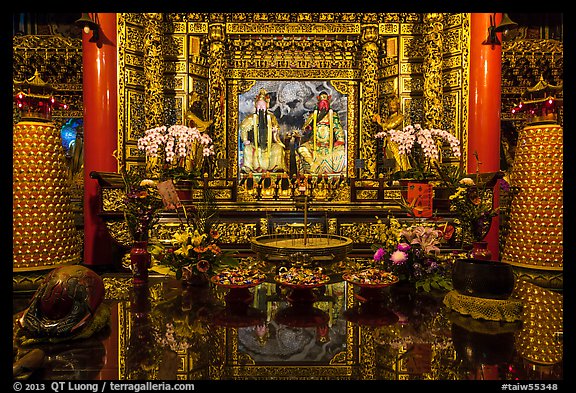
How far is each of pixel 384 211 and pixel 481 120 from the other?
1833mm

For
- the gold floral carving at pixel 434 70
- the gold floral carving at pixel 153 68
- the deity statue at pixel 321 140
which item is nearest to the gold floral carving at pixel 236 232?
the deity statue at pixel 321 140

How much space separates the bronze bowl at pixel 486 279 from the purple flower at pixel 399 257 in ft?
1.42

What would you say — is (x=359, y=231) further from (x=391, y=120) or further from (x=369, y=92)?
(x=369, y=92)

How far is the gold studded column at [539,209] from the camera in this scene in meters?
4.41

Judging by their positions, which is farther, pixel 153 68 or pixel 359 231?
pixel 153 68

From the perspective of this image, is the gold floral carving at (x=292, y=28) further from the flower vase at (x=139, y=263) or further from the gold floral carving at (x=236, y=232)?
the flower vase at (x=139, y=263)

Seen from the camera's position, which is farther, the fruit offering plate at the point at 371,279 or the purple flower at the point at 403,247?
the purple flower at the point at 403,247

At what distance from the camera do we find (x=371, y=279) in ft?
6.67

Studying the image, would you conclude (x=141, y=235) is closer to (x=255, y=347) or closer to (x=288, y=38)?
(x=255, y=347)

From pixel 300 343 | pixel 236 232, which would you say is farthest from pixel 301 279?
pixel 236 232

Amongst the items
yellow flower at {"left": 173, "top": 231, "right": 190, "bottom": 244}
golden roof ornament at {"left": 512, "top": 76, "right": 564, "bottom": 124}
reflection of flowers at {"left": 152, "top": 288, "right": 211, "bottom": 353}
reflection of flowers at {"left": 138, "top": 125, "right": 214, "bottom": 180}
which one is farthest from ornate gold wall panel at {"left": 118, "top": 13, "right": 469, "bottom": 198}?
reflection of flowers at {"left": 152, "top": 288, "right": 211, "bottom": 353}

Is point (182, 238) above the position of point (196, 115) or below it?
→ below

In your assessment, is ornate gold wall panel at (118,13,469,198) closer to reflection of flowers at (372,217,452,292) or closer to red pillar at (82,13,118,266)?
red pillar at (82,13,118,266)

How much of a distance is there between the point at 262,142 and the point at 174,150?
183 centimetres
